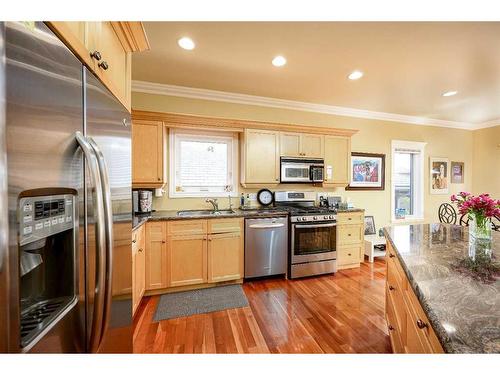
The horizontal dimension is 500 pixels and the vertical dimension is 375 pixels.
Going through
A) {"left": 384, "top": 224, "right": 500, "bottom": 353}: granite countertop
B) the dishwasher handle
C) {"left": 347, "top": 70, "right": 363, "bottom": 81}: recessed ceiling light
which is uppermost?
{"left": 347, "top": 70, "right": 363, "bottom": 81}: recessed ceiling light

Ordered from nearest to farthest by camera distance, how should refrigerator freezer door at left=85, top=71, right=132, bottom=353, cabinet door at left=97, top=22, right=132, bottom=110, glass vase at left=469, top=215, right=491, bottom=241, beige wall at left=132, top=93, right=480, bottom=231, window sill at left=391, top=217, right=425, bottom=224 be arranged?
refrigerator freezer door at left=85, top=71, right=132, bottom=353 < cabinet door at left=97, top=22, right=132, bottom=110 < glass vase at left=469, top=215, right=491, bottom=241 < beige wall at left=132, top=93, right=480, bottom=231 < window sill at left=391, top=217, right=425, bottom=224

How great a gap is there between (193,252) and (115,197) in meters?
1.79

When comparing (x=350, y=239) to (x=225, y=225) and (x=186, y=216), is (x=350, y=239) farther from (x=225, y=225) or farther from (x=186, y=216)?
(x=186, y=216)

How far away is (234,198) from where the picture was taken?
334 cm

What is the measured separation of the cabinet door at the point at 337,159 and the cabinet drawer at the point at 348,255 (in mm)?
1071

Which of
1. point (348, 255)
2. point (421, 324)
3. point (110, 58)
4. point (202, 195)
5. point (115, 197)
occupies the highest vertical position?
point (110, 58)

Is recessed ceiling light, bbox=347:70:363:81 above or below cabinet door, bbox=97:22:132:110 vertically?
above

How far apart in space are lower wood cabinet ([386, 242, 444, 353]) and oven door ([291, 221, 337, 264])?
124 centimetres

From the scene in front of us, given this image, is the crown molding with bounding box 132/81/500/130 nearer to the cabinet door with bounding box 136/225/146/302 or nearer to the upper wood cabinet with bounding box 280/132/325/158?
the upper wood cabinet with bounding box 280/132/325/158

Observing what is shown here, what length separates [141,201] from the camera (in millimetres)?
2695

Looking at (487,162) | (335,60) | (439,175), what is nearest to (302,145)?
(335,60)

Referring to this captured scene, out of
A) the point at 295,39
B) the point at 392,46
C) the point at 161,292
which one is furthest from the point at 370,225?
the point at 161,292

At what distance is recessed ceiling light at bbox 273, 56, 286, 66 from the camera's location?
226 cm

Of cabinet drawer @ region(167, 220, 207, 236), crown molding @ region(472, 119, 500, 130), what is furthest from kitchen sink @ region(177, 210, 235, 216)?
crown molding @ region(472, 119, 500, 130)
